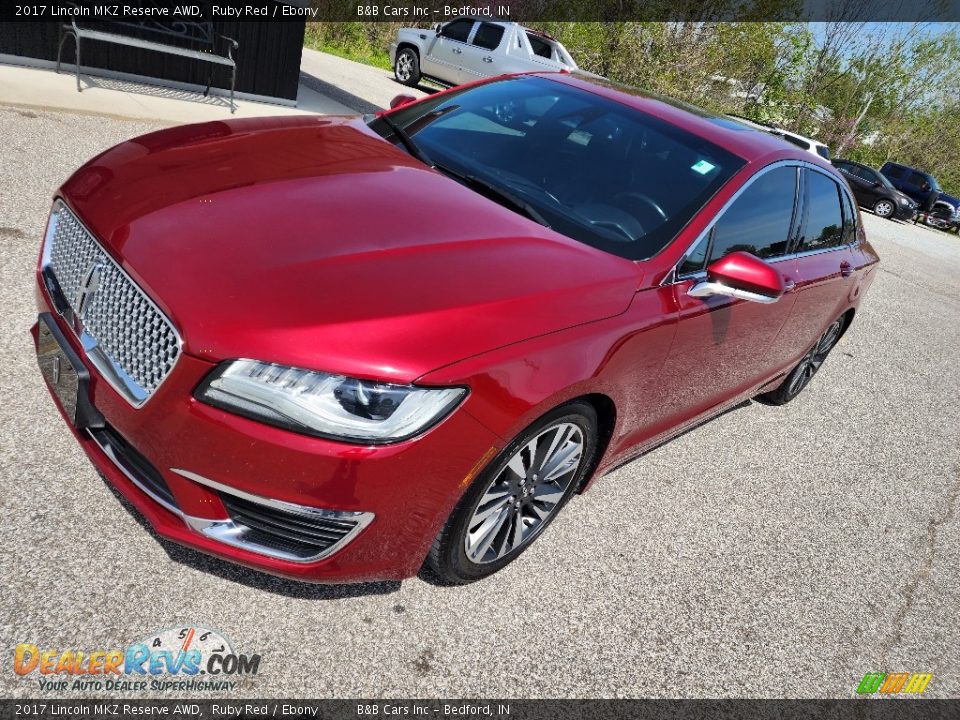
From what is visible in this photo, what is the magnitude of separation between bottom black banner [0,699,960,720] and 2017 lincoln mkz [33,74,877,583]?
0.38m

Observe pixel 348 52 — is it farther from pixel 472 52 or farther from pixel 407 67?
pixel 472 52

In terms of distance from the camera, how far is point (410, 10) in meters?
23.7

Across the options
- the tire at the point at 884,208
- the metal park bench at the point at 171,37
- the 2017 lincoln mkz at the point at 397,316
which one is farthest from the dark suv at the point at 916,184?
the 2017 lincoln mkz at the point at 397,316

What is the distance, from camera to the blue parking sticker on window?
129 inches

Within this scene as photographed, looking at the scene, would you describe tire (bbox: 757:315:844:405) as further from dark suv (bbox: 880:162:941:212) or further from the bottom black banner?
dark suv (bbox: 880:162:941:212)

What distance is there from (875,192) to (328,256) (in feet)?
83.4

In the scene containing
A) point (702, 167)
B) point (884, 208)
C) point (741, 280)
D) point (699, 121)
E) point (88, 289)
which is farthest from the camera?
point (884, 208)

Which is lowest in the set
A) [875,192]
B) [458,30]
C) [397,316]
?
[875,192]

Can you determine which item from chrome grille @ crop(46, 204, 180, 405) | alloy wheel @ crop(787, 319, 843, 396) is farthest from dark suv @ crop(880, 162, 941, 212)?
chrome grille @ crop(46, 204, 180, 405)

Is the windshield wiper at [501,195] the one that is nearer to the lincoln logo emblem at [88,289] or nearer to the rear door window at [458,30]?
the lincoln logo emblem at [88,289]

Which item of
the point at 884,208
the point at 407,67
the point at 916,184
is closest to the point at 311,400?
the point at 407,67

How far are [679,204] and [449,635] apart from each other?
1.89m

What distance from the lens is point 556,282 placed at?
8.27 feet

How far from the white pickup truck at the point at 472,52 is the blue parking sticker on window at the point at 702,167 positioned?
12.7 m
